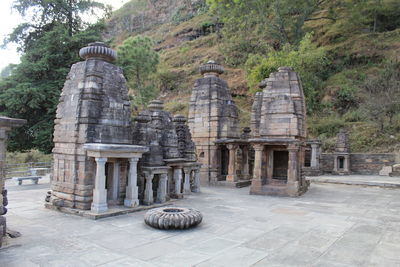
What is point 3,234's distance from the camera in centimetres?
648

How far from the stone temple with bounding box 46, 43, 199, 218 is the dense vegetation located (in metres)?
9.44

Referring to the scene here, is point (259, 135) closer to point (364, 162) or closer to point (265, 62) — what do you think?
point (364, 162)

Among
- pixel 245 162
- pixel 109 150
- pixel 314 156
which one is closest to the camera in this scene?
pixel 109 150

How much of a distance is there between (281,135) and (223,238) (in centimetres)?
786

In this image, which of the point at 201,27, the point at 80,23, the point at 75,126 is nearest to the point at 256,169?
the point at 75,126

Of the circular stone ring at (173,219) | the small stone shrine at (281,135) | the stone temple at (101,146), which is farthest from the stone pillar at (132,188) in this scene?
the small stone shrine at (281,135)

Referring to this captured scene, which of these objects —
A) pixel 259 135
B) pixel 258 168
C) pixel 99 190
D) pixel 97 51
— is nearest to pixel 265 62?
pixel 259 135

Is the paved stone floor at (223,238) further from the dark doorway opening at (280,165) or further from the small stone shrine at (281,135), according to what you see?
the dark doorway opening at (280,165)

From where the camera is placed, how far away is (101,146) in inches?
358

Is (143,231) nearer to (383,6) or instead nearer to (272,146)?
(272,146)

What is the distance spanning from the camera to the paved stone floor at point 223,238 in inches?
231

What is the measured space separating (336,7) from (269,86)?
31.5 m

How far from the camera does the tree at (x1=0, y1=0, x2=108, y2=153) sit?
1822 centimetres

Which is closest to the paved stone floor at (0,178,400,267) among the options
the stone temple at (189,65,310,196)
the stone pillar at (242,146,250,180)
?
the stone temple at (189,65,310,196)
